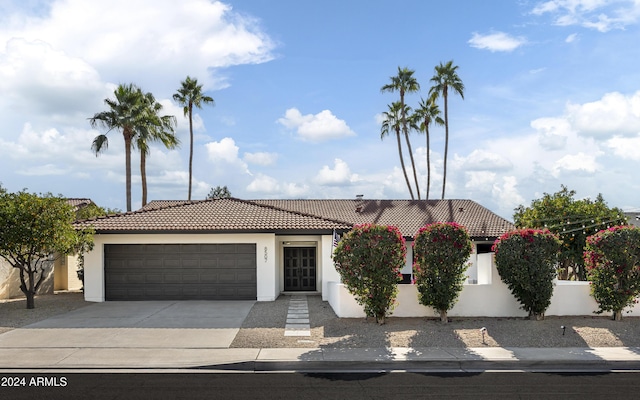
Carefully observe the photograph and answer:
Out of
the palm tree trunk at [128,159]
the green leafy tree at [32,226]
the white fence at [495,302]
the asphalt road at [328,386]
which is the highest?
the palm tree trunk at [128,159]

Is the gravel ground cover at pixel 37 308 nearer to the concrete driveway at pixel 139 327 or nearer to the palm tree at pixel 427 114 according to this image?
the concrete driveway at pixel 139 327

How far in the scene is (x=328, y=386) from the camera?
8.91 meters

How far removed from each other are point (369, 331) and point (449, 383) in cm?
397

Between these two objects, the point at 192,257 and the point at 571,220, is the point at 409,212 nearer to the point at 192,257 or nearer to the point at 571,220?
the point at 571,220

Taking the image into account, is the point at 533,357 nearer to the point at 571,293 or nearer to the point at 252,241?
the point at 571,293

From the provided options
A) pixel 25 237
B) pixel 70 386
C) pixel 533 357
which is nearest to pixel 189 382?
pixel 70 386

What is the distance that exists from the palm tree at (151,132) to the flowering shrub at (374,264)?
2311 cm

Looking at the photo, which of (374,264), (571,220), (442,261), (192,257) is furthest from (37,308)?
(571,220)

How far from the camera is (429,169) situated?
47594 mm

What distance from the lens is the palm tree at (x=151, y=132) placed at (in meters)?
33.0

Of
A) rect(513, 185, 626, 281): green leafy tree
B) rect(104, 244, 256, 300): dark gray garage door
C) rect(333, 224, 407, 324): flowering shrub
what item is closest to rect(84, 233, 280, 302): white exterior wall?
rect(104, 244, 256, 300): dark gray garage door

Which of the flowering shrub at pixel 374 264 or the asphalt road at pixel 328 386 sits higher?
the flowering shrub at pixel 374 264

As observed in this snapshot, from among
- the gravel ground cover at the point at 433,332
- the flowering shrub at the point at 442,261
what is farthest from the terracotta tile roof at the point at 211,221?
the flowering shrub at the point at 442,261

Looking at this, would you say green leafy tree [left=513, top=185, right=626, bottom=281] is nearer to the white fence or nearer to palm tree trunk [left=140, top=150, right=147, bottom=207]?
the white fence
